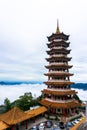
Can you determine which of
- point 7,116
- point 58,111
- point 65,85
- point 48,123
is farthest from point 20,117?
point 65,85

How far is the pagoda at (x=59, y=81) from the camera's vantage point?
36562 mm

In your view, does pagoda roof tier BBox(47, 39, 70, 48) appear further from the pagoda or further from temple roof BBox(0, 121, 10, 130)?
temple roof BBox(0, 121, 10, 130)

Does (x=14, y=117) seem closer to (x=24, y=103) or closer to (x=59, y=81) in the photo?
(x=24, y=103)

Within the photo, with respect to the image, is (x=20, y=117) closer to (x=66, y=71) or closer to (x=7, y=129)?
(x=7, y=129)

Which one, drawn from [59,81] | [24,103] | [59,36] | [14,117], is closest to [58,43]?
[59,36]

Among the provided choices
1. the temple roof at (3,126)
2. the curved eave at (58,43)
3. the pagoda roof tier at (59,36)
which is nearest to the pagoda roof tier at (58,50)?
the curved eave at (58,43)

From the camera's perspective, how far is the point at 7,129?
94.0 feet

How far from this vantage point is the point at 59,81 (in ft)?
125

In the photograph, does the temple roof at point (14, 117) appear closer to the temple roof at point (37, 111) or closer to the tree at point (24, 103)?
the temple roof at point (37, 111)

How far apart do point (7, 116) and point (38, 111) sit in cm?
821

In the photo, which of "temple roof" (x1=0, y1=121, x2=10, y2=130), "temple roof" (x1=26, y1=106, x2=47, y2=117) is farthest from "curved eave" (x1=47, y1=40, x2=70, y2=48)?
"temple roof" (x1=0, y1=121, x2=10, y2=130)

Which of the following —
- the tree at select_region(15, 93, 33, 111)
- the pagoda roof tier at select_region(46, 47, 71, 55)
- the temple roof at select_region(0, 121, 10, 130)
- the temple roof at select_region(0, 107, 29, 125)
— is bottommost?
the temple roof at select_region(0, 121, 10, 130)

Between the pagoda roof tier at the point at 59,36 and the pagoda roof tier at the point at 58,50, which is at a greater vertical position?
the pagoda roof tier at the point at 59,36

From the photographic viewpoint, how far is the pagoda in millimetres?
36562
